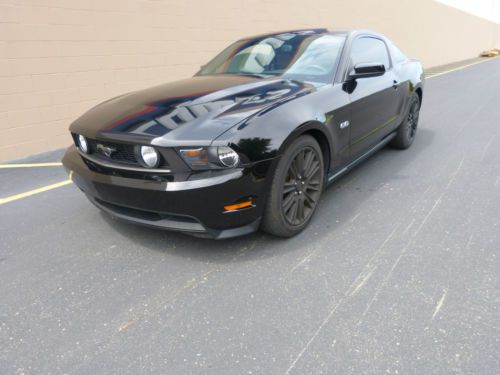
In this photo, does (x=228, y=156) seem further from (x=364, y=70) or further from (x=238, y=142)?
(x=364, y=70)

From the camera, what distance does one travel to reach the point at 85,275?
2.52 metres

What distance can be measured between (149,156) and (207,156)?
0.37 metres

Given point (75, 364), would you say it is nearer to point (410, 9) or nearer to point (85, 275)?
point (85, 275)

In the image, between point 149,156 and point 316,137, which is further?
point 316,137

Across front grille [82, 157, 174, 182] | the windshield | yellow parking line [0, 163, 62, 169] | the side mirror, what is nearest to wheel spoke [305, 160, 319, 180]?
the windshield

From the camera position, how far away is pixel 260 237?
2.90 meters

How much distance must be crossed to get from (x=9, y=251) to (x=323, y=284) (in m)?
2.32

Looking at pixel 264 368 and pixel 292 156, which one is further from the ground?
pixel 292 156

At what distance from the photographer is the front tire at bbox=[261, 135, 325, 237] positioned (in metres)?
2.60

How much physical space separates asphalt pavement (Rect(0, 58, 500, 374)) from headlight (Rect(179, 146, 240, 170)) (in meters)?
0.72

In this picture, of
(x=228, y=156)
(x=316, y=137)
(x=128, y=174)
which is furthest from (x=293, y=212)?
(x=128, y=174)

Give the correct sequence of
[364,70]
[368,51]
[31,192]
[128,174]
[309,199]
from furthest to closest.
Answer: [31,192], [368,51], [364,70], [309,199], [128,174]

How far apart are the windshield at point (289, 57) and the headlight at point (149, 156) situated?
146 centimetres

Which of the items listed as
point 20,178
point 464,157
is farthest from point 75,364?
point 464,157
